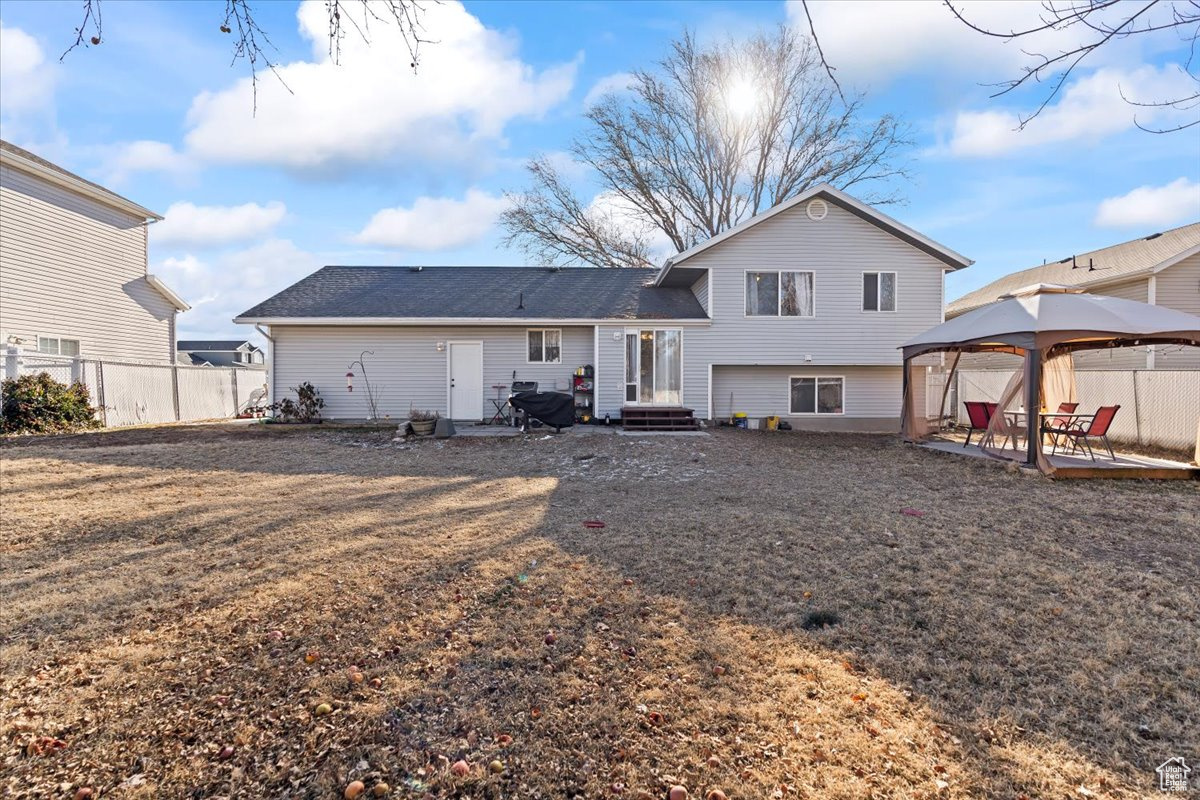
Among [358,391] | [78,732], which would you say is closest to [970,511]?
[78,732]

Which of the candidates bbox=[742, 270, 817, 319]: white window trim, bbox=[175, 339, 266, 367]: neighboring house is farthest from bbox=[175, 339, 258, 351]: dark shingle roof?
bbox=[742, 270, 817, 319]: white window trim

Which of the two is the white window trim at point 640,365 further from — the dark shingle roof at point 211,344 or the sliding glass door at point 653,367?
the dark shingle roof at point 211,344

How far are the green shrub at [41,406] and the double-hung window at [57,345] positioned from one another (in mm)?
2156

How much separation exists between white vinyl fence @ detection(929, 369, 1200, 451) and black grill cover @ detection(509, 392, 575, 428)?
39.4 ft

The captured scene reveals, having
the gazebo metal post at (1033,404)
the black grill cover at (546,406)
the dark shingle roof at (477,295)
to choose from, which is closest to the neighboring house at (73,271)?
the dark shingle roof at (477,295)

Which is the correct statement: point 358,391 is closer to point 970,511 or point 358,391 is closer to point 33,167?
point 33,167

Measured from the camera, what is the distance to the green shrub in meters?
12.3

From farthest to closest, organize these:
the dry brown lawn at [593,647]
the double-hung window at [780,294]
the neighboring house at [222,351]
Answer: the neighboring house at [222,351] < the double-hung window at [780,294] < the dry brown lawn at [593,647]

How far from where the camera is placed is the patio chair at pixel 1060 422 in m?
10.2

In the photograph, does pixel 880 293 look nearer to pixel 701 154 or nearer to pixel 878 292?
pixel 878 292

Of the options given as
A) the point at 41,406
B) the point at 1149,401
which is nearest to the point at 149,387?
the point at 41,406

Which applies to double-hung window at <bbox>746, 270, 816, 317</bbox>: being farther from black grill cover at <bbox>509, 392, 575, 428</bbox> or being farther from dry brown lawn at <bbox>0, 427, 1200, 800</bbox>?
dry brown lawn at <bbox>0, 427, 1200, 800</bbox>

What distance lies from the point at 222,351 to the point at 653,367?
40688 millimetres

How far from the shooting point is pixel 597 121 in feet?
82.9
